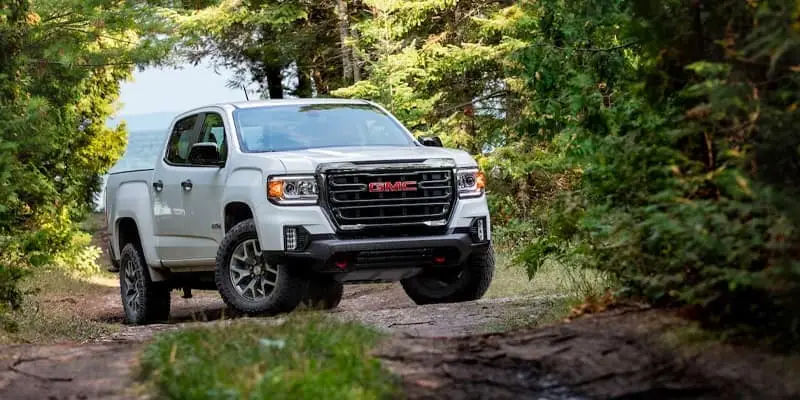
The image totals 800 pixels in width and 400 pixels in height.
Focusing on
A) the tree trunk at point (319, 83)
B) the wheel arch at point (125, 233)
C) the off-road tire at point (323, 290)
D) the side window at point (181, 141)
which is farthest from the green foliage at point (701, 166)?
the tree trunk at point (319, 83)

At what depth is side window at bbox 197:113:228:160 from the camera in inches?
516

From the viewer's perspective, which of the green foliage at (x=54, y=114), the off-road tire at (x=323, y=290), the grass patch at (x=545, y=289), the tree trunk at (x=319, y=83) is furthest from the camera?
the tree trunk at (x=319, y=83)

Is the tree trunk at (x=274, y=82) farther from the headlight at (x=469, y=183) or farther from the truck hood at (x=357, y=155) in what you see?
the headlight at (x=469, y=183)

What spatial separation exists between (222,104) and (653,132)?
5682 millimetres

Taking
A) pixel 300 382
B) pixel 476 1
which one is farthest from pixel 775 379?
pixel 476 1

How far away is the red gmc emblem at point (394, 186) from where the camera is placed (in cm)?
1209

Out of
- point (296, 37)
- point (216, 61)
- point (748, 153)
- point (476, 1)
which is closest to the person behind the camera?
point (748, 153)

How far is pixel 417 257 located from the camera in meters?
12.1

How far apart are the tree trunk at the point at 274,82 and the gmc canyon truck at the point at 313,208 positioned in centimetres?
2075

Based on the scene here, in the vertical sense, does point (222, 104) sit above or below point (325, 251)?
above

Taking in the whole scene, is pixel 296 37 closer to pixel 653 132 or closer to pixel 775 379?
pixel 653 132

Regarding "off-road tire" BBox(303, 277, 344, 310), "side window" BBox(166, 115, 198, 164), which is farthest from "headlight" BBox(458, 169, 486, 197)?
"side window" BBox(166, 115, 198, 164)

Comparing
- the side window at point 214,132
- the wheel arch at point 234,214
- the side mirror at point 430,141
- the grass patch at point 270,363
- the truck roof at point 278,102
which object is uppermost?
the truck roof at point 278,102

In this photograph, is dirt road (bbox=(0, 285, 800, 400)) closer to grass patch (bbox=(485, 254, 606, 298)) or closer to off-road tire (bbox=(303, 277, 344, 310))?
off-road tire (bbox=(303, 277, 344, 310))
